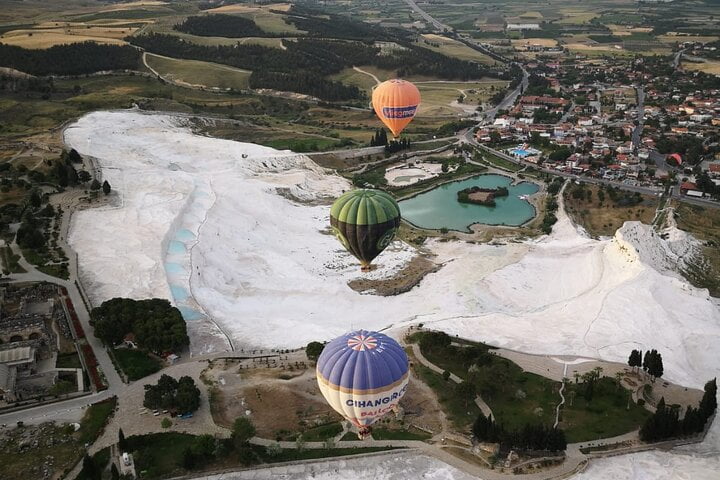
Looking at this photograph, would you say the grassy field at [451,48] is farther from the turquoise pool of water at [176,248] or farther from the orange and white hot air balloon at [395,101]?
the turquoise pool of water at [176,248]

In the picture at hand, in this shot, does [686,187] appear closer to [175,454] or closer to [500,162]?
[500,162]

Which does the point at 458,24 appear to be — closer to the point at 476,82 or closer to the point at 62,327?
the point at 476,82

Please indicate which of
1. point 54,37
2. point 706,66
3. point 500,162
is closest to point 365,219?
point 500,162

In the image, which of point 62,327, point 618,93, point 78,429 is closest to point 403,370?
point 78,429

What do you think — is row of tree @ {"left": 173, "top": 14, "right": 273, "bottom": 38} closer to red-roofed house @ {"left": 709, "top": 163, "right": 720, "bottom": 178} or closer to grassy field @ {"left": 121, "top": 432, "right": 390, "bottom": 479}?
red-roofed house @ {"left": 709, "top": 163, "right": 720, "bottom": 178}

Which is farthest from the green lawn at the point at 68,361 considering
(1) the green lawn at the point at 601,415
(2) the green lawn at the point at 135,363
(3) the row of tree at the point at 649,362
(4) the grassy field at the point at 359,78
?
(4) the grassy field at the point at 359,78

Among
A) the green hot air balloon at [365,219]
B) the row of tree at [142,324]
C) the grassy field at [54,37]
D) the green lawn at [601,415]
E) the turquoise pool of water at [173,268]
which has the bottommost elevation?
the green lawn at [601,415]
